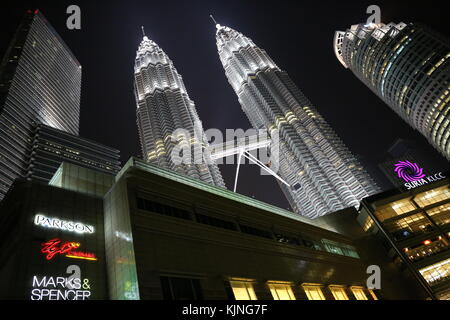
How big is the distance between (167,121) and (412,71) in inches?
4381

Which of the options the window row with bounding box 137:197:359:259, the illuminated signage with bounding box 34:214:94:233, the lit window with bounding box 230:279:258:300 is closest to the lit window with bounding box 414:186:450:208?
the window row with bounding box 137:197:359:259

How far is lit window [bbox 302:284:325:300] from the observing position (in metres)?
35.7

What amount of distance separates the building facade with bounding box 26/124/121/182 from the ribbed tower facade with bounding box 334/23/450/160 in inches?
5318

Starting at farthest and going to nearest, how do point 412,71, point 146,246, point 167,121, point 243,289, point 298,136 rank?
point 412,71 < point 298,136 < point 167,121 < point 243,289 < point 146,246

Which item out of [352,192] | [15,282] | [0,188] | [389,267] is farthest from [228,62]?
[15,282]

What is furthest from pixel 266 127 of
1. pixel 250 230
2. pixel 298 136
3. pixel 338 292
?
pixel 250 230

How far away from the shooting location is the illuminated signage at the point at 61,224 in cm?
2519

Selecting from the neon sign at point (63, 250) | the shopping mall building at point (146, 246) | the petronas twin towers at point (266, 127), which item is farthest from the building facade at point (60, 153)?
the neon sign at point (63, 250)

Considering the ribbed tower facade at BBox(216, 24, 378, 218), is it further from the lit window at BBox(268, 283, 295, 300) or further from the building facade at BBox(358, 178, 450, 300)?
the lit window at BBox(268, 283, 295, 300)

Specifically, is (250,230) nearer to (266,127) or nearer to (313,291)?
(313,291)

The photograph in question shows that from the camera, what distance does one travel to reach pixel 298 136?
146m

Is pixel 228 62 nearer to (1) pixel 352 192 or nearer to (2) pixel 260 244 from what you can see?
(1) pixel 352 192

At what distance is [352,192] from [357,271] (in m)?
80.4

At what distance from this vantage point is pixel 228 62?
188m
